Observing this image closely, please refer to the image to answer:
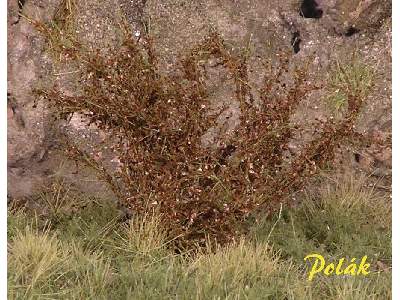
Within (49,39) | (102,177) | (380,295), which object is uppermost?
(49,39)

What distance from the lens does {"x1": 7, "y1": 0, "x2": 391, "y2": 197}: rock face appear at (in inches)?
240

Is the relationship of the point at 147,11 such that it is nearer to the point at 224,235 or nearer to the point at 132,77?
the point at 132,77

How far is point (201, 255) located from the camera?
5.27 metres

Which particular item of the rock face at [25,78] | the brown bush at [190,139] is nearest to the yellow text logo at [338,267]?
the brown bush at [190,139]

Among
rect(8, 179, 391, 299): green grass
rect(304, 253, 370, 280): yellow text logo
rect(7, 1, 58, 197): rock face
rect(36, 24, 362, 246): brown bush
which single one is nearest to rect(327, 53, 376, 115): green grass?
rect(36, 24, 362, 246): brown bush

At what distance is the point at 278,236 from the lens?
561 centimetres

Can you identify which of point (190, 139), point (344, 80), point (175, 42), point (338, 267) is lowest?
point (338, 267)

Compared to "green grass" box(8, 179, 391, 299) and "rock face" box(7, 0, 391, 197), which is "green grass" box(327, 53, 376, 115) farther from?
"green grass" box(8, 179, 391, 299)

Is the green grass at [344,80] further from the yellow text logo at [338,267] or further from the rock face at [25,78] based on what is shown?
the rock face at [25,78]

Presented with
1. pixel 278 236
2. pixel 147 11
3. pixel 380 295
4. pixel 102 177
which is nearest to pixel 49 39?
pixel 147 11

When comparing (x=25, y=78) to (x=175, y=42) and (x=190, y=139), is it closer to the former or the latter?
(x=175, y=42)

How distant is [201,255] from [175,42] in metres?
1.74

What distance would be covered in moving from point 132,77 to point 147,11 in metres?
0.88

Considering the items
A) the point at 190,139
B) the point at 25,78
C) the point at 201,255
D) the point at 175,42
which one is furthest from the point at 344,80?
the point at 25,78
